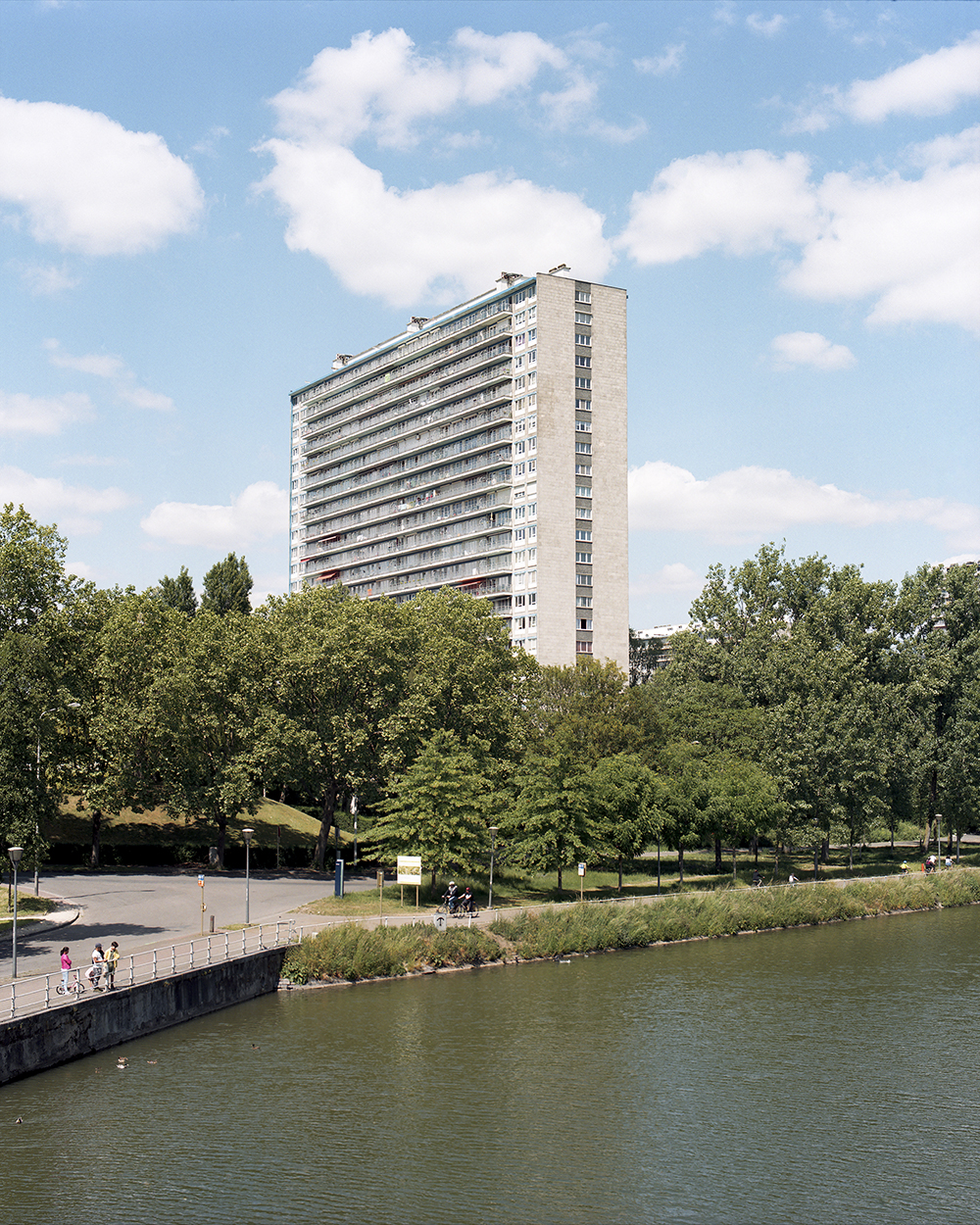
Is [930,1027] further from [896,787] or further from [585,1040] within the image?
[896,787]

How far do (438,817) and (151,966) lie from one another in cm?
2185

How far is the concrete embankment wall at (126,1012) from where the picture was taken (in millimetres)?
31203

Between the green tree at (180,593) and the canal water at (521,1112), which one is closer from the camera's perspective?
the canal water at (521,1112)

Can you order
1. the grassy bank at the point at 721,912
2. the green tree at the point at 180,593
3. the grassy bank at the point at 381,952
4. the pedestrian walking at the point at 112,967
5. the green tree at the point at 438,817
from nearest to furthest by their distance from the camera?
the pedestrian walking at the point at 112,967 → the grassy bank at the point at 381,952 → the grassy bank at the point at 721,912 → the green tree at the point at 438,817 → the green tree at the point at 180,593

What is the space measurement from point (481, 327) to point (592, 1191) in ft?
384

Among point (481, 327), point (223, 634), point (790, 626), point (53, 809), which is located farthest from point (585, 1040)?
point (481, 327)

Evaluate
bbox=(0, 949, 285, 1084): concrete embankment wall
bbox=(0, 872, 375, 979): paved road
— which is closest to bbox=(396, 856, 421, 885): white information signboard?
bbox=(0, 872, 375, 979): paved road

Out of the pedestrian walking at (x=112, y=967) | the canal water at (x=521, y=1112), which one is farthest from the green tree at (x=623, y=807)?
the pedestrian walking at (x=112, y=967)

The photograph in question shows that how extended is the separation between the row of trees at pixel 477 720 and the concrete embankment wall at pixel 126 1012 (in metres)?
10.3

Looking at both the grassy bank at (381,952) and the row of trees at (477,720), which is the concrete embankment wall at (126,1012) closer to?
the grassy bank at (381,952)

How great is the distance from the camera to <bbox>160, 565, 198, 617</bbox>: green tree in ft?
354

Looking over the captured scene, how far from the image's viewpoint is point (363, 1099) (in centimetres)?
3044

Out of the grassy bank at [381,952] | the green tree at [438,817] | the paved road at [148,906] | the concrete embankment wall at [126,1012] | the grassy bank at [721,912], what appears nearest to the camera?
the concrete embankment wall at [126,1012]

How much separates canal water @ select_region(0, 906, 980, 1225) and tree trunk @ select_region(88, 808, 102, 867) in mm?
30427
